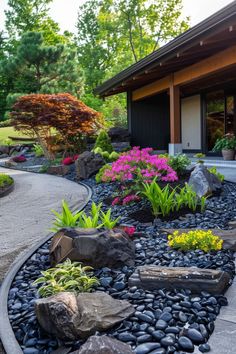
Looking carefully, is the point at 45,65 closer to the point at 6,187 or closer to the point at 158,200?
the point at 6,187

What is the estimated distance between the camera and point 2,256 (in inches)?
154

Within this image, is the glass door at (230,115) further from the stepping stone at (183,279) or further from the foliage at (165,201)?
the stepping stone at (183,279)

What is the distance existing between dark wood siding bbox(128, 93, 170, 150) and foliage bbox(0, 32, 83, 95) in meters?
7.82

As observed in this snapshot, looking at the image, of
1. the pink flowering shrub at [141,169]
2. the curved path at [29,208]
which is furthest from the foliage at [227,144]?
the pink flowering shrub at [141,169]

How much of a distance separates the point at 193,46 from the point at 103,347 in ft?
22.1

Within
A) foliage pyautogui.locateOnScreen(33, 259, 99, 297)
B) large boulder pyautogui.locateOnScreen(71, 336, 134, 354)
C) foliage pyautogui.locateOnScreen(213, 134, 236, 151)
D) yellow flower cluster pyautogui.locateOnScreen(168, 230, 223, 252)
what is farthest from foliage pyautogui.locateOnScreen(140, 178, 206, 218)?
foliage pyautogui.locateOnScreen(213, 134, 236, 151)

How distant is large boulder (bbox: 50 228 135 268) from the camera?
3107 mm

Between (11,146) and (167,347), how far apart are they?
1839 cm

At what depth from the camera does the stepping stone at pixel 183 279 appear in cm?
259

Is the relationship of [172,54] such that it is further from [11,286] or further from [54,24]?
[54,24]

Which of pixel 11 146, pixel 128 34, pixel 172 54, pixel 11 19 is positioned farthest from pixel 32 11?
pixel 172 54

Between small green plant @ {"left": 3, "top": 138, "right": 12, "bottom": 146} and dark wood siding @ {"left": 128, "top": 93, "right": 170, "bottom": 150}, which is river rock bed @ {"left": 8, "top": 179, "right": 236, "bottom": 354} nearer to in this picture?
dark wood siding @ {"left": 128, "top": 93, "right": 170, "bottom": 150}

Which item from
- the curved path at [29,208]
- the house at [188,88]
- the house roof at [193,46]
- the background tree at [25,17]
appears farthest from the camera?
the background tree at [25,17]

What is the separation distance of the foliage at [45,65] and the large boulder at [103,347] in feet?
65.8
